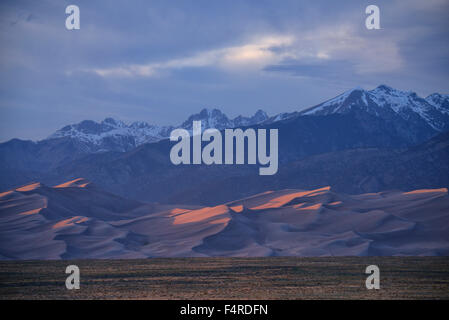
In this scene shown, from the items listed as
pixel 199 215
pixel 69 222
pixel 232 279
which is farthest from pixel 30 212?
pixel 232 279

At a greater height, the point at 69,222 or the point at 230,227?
the point at 69,222

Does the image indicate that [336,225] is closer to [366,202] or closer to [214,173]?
[366,202]

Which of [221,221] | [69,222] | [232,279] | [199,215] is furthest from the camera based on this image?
[199,215]

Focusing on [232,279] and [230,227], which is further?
[230,227]

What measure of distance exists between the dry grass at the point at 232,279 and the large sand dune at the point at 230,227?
42.5ft

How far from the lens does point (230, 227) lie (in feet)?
257

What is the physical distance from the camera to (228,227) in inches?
3078

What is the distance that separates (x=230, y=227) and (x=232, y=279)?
37.0 metres

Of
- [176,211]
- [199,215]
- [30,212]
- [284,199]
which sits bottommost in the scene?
[199,215]

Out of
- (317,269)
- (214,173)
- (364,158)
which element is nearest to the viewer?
(317,269)

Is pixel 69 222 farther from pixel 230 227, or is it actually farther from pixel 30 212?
pixel 230 227

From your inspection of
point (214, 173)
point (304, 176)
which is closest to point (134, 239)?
point (304, 176)
